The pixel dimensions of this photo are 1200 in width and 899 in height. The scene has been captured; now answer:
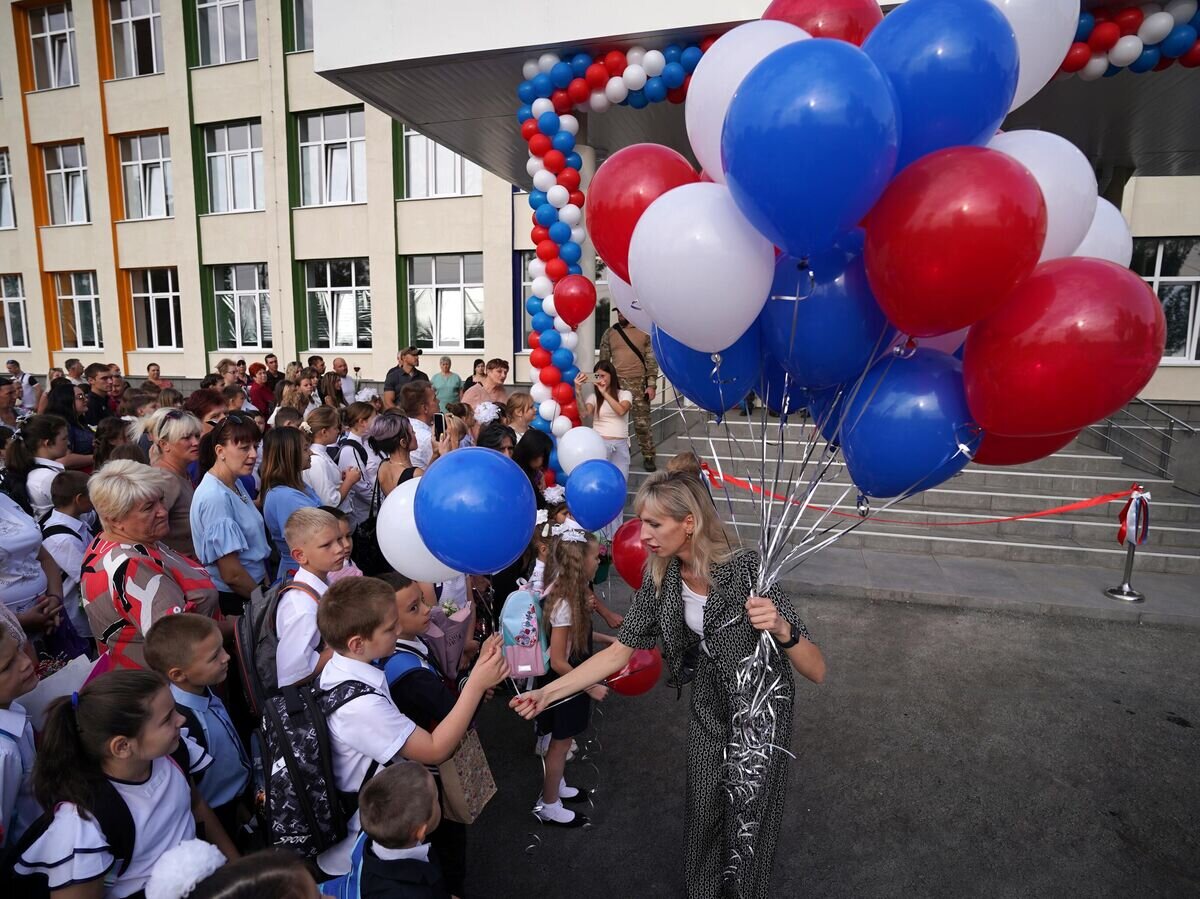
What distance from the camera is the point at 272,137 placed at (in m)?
15.2

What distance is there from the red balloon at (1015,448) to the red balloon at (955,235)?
24.7 inches

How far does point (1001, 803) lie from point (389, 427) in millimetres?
4135

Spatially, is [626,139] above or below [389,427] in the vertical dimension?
above

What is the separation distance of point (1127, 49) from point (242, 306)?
17722 millimetres

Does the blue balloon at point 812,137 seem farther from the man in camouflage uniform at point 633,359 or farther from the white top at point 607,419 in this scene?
the man in camouflage uniform at point 633,359

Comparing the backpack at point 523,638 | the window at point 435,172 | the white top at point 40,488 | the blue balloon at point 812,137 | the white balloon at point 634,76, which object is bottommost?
the backpack at point 523,638

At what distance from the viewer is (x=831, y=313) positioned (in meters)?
2.07

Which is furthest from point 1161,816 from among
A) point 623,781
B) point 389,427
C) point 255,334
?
point 255,334

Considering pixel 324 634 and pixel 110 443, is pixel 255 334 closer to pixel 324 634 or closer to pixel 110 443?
pixel 110 443

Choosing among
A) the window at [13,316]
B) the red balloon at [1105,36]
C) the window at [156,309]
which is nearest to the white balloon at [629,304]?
the red balloon at [1105,36]

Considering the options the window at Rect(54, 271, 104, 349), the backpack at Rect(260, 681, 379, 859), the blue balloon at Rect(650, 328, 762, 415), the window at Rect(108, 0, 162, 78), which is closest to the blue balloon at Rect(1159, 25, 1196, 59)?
the blue balloon at Rect(650, 328, 762, 415)

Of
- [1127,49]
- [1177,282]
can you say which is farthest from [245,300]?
[1177,282]

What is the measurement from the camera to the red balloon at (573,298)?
4.57 m

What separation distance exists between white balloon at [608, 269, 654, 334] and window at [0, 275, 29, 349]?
2311cm
